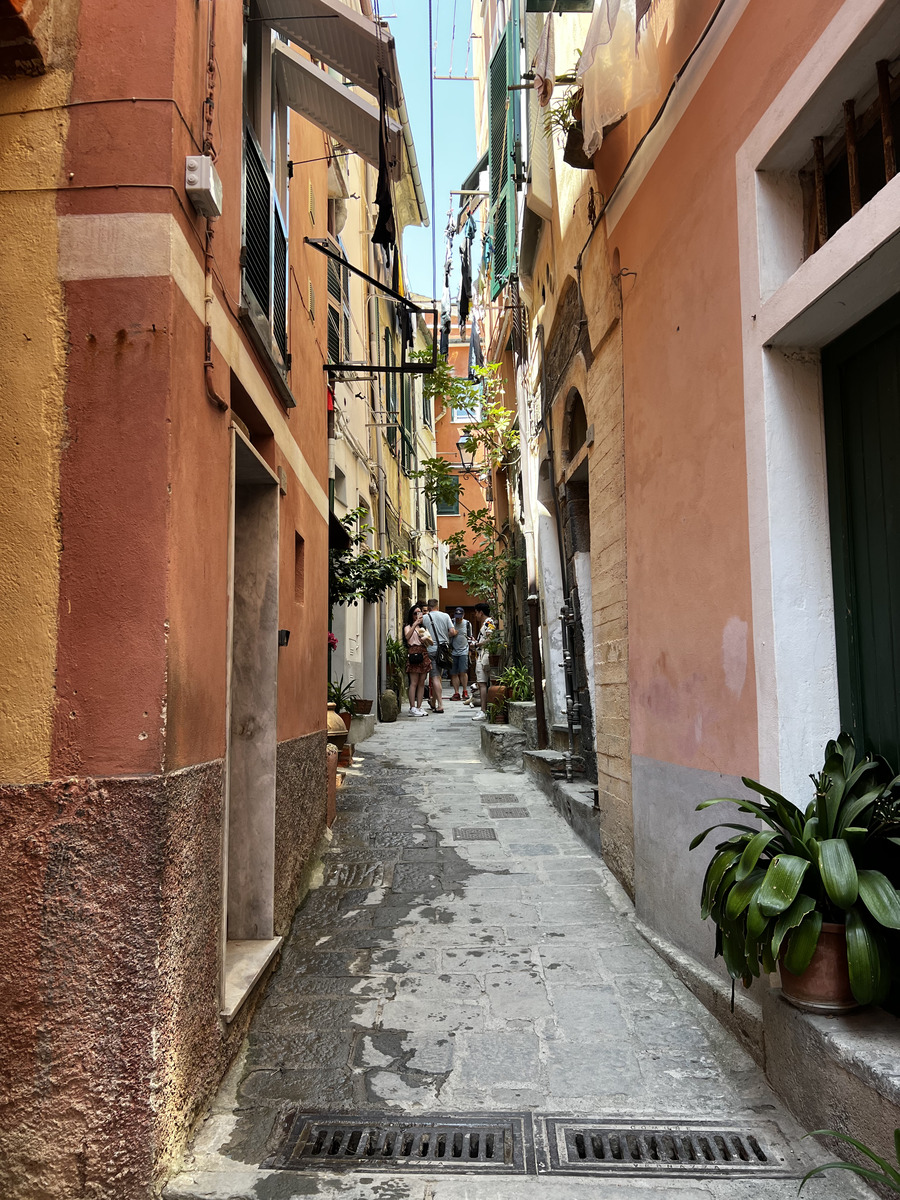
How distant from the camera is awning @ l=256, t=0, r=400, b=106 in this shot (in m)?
4.42

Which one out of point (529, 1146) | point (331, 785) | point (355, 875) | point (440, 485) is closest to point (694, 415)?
point (529, 1146)

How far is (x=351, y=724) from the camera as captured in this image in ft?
34.9

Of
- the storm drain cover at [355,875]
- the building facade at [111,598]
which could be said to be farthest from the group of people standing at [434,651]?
the building facade at [111,598]

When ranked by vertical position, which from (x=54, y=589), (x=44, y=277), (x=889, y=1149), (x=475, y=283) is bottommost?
(x=889, y=1149)

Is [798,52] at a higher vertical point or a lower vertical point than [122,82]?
higher

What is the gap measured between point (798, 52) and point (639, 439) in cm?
203

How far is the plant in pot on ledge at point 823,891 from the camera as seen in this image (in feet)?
7.92

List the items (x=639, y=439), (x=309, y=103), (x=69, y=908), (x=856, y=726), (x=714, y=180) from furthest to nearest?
(x=309, y=103), (x=639, y=439), (x=714, y=180), (x=856, y=726), (x=69, y=908)

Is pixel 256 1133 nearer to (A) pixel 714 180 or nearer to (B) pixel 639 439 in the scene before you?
(B) pixel 639 439

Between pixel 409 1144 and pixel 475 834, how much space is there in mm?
3571

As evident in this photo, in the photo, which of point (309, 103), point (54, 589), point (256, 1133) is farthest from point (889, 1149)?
point (309, 103)

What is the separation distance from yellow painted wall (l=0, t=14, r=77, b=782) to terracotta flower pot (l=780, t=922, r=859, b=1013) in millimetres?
2345

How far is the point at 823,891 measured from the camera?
2607 millimetres

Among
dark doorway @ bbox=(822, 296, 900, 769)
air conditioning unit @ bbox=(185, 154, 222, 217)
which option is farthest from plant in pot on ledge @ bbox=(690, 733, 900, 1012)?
air conditioning unit @ bbox=(185, 154, 222, 217)
